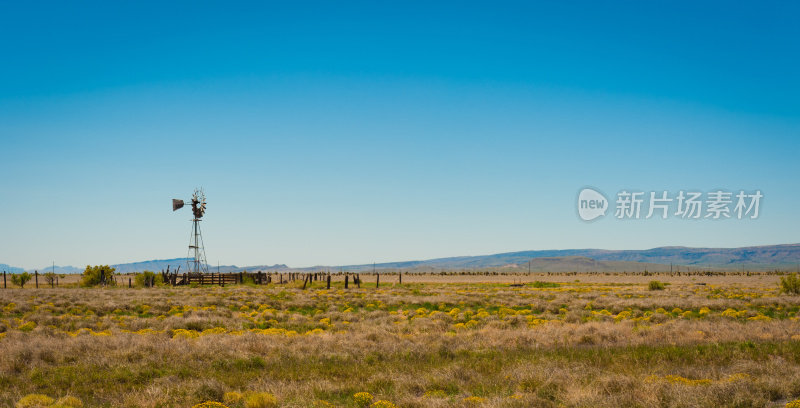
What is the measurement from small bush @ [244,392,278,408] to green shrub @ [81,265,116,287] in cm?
5250

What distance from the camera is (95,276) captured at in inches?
2104

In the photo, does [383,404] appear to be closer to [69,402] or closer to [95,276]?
[69,402]

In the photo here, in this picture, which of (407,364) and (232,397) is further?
(407,364)

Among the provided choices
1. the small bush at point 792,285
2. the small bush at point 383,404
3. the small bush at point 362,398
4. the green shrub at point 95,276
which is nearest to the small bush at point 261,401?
the small bush at point 362,398

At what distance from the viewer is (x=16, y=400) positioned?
8320 millimetres

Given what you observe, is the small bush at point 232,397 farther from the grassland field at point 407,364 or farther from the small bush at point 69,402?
the small bush at point 69,402

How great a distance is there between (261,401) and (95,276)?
54.5m

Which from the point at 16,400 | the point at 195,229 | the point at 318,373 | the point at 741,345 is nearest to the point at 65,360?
the point at 16,400

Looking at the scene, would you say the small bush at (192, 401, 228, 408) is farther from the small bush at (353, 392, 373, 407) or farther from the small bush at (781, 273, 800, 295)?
the small bush at (781, 273, 800, 295)

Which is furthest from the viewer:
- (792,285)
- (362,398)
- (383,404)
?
(792,285)

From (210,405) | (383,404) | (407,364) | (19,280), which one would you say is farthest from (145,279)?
(383,404)

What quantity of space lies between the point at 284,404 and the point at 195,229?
188ft

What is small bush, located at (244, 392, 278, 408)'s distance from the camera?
25.7ft

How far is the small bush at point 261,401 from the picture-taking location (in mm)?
7824
